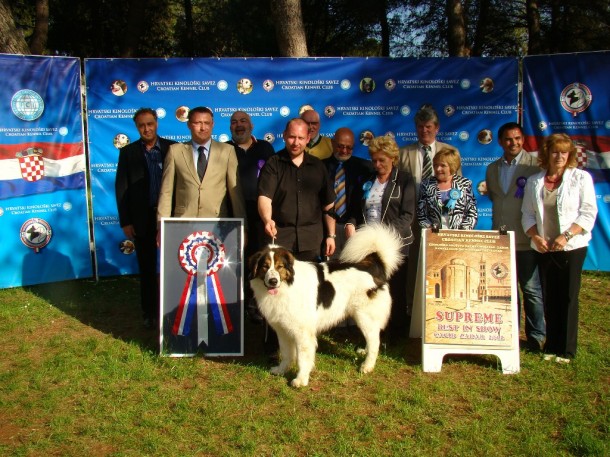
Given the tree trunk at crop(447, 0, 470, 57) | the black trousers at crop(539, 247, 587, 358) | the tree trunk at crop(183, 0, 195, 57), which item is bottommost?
the black trousers at crop(539, 247, 587, 358)

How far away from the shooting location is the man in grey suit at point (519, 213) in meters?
4.73

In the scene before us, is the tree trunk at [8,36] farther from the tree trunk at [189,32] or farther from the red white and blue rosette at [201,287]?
the tree trunk at [189,32]

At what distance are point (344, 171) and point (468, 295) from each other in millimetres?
1678

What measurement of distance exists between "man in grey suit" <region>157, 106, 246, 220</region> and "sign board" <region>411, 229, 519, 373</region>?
183 cm

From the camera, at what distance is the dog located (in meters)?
4.05

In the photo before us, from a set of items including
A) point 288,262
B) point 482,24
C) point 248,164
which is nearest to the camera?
point 288,262

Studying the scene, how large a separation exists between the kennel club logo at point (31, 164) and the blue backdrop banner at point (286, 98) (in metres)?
0.65

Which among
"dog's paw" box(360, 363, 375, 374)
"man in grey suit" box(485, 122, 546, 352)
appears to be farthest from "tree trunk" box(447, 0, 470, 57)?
"dog's paw" box(360, 363, 375, 374)

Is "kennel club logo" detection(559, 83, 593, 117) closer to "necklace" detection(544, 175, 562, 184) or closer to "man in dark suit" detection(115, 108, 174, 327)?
"necklace" detection(544, 175, 562, 184)

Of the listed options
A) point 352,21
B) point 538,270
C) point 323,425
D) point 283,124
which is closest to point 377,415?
point 323,425

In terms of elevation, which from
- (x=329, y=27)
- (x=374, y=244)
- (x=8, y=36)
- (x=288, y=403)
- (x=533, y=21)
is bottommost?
(x=288, y=403)

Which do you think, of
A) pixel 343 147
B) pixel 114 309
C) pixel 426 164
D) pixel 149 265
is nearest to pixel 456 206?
pixel 426 164

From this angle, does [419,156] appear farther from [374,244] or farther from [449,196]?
[374,244]

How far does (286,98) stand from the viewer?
24.0 ft
